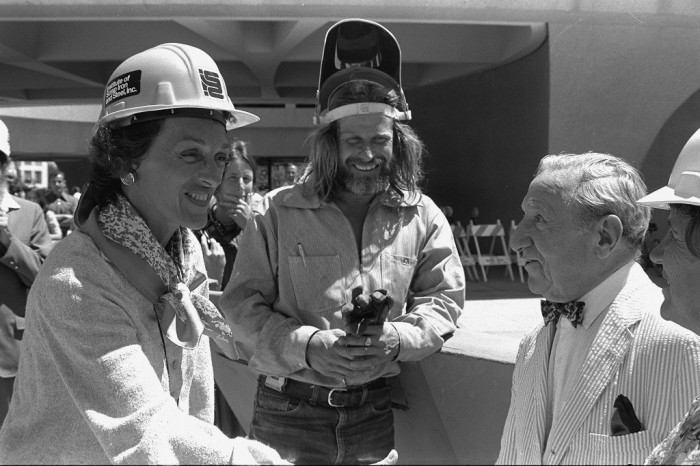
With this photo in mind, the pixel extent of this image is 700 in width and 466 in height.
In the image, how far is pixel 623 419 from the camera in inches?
74.9

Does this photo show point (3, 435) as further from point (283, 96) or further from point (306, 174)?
point (283, 96)

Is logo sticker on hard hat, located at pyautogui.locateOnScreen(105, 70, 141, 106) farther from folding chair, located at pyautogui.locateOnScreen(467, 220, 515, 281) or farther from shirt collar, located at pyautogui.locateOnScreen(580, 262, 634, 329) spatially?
folding chair, located at pyautogui.locateOnScreen(467, 220, 515, 281)

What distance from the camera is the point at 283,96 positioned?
21.3 meters

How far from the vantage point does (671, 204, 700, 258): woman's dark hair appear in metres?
1.82

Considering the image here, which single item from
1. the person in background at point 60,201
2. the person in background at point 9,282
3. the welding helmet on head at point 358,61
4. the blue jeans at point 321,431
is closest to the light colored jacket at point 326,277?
the blue jeans at point 321,431

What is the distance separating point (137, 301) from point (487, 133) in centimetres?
1319

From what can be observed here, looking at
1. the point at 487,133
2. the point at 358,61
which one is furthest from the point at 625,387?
the point at 487,133

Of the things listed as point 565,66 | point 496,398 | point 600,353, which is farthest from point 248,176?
point 565,66

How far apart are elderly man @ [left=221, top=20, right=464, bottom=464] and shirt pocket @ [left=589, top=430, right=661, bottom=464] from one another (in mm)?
952

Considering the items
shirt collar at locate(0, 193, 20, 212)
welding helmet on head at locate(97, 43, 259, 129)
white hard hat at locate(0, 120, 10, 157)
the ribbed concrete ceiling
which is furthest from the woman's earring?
the ribbed concrete ceiling

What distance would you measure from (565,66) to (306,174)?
8.28 meters

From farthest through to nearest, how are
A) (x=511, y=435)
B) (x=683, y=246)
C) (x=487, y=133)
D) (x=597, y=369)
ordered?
(x=487, y=133)
(x=511, y=435)
(x=597, y=369)
(x=683, y=246)

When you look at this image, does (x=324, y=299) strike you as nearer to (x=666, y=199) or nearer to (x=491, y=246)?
(x=666, y=199)

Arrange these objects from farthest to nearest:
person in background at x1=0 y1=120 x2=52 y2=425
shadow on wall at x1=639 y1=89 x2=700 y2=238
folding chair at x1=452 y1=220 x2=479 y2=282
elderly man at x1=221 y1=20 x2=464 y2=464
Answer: folding chair at x1=452 y1=220 x2=479 y2=282, shadow on wall at x1=639 y1=89 x2=700 y2=238, person in background at x1=0 y1=120 x2=52 y2=425, elderly man at x1=221 y1=20 x2=464 y2=464
